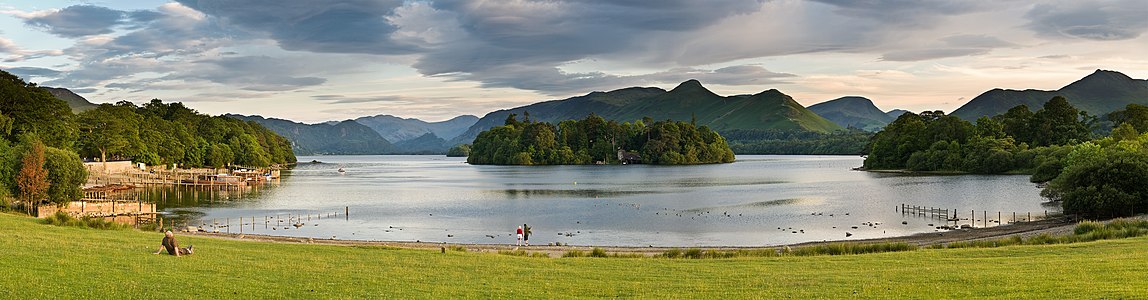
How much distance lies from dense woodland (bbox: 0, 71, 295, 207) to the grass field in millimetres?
32412

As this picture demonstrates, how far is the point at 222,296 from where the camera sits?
16.0 metres

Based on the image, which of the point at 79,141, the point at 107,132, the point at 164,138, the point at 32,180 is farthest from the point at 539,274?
the point at 164,138

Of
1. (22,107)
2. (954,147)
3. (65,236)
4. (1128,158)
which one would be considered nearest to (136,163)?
(22,107)

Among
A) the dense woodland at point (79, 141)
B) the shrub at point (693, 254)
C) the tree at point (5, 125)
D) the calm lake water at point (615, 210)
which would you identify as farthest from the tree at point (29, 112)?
the shrub at point (693, 254)

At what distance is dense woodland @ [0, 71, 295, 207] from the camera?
178 ft

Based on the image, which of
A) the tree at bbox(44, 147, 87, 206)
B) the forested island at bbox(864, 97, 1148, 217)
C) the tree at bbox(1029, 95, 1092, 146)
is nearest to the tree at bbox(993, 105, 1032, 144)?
the forested island at bbox(864, 97, 1148, 217)

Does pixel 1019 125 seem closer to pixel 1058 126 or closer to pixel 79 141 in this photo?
pixel 1058 126

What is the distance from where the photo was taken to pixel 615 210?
70938 millimetres

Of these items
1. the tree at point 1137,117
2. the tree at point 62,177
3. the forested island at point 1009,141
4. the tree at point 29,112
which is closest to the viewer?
the tree at point 62,177

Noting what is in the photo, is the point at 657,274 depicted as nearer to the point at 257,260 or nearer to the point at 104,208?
the point at 257,260

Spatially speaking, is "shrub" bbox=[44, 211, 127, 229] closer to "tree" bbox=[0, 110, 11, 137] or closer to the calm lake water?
the calm lake water

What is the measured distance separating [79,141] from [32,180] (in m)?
68.6

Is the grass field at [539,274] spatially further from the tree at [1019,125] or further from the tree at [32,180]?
the tree at [1019,125]

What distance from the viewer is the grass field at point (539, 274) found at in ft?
53.1
